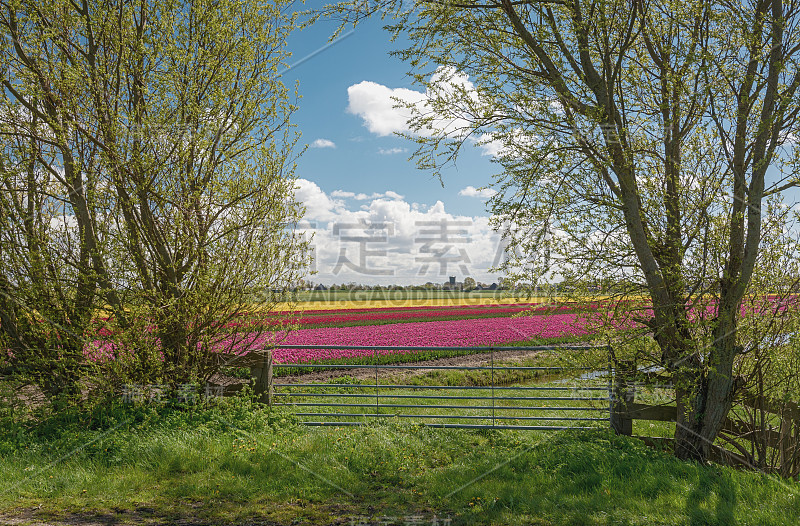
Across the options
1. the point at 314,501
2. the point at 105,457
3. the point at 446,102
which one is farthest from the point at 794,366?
the point at 105,457

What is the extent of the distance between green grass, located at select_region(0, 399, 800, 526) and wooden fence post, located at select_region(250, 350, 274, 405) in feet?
2.00

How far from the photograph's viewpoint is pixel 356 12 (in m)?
6.44

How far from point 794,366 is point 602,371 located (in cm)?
215

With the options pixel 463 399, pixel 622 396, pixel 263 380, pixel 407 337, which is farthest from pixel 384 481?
pixel 407 337

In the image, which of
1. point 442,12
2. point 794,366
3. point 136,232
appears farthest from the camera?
point 136,232

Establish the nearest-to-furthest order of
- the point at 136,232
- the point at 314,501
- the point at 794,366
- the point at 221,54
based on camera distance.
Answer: the point at 314,501, the point at 794,366, the point at 136,232, the point at 221,54

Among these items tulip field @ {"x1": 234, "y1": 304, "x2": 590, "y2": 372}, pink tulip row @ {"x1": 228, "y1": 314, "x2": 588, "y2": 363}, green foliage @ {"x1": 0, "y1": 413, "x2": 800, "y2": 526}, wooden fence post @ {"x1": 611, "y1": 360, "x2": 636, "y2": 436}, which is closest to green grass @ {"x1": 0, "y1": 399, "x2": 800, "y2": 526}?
green foliage @ {"x1": 0, "y1": 413, "x2": 800, "y2": 526}

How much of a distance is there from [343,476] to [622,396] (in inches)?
159

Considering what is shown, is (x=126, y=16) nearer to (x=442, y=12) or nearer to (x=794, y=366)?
(x=442, y=12)

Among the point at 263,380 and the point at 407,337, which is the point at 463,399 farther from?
the point at 407,337

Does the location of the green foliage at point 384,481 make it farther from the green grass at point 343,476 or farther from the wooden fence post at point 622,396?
the wooden fence post at point 622,396

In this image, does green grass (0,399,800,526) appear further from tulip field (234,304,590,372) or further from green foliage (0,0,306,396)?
tulip field (234,304,590,372)

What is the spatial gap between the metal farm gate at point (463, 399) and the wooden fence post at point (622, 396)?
10 centimetres

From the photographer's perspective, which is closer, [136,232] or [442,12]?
[442,12]
